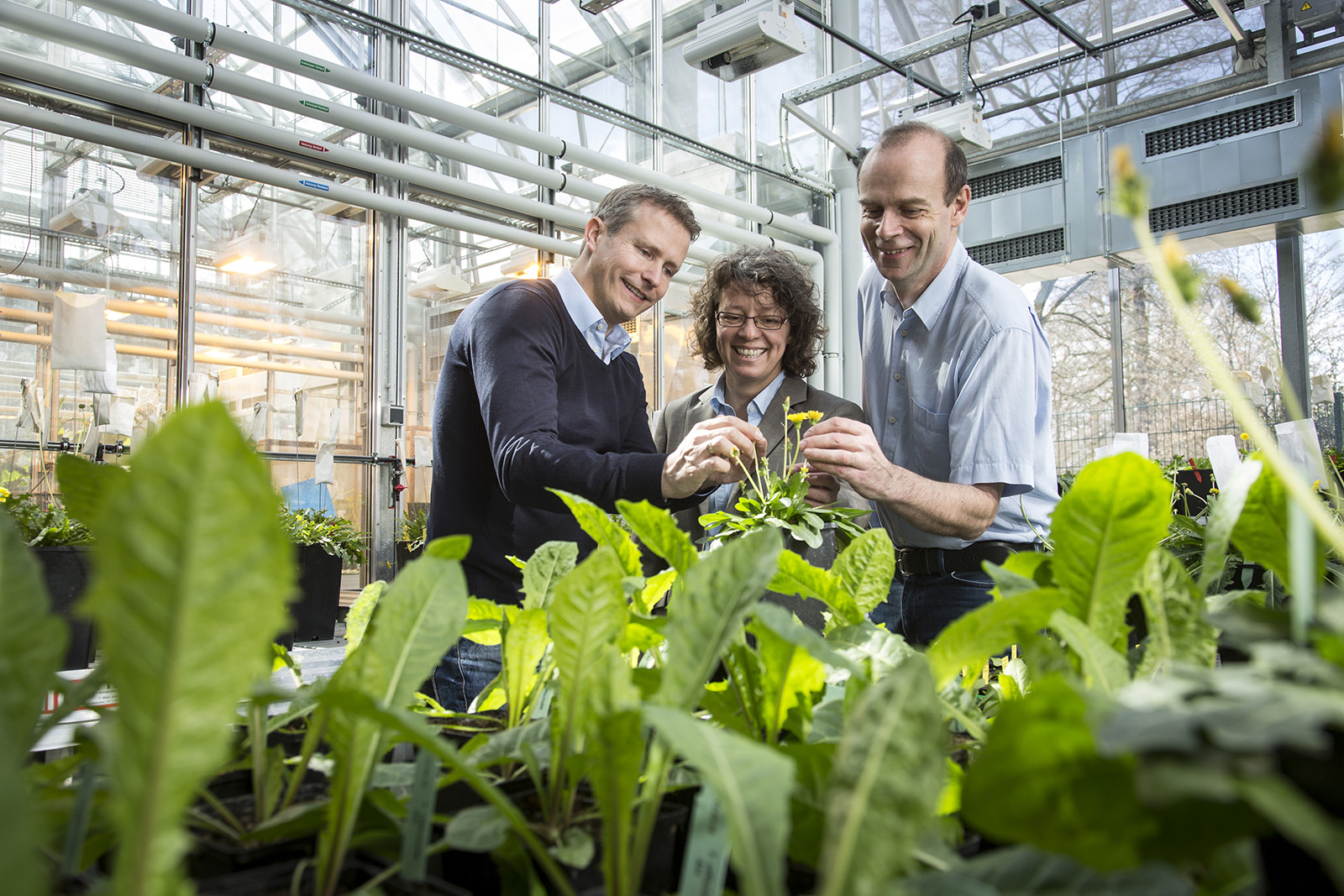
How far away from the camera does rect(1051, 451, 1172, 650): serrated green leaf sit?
40 centimetres

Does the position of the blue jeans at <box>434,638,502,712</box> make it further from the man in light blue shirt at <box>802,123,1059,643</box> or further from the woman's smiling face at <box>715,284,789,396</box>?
the woman's smiling face at <box>715,284,789,396</box>

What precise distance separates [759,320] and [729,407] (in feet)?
0.75

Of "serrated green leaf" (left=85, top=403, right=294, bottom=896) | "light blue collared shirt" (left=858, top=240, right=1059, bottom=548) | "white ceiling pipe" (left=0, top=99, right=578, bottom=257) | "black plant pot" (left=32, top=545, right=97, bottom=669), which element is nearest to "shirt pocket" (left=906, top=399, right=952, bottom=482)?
"light blue collared shirt" (left=858, top=240, right=1059, bottom=548)

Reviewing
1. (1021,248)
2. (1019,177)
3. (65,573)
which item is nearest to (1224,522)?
(65,573)

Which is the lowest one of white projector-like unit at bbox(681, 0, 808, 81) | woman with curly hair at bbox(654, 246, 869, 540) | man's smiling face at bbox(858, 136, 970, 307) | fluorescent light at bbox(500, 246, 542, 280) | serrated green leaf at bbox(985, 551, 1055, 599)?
serrated green leaf at bbox(985, 551, 1055, 599)

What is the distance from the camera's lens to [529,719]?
593mm

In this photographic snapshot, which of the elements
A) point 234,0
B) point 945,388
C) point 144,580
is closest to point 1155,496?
point 144,580

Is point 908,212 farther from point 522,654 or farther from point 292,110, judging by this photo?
point 292,110

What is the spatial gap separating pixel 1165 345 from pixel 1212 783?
708cm

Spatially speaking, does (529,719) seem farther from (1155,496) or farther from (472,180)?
(472,180)

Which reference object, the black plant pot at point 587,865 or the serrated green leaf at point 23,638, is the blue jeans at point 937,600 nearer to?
the black plant pot at point 587,865

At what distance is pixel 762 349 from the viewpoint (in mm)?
2121

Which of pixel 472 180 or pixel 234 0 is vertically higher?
pixel 234 0

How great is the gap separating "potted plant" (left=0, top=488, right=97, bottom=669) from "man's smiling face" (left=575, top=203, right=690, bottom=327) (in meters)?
1.79
